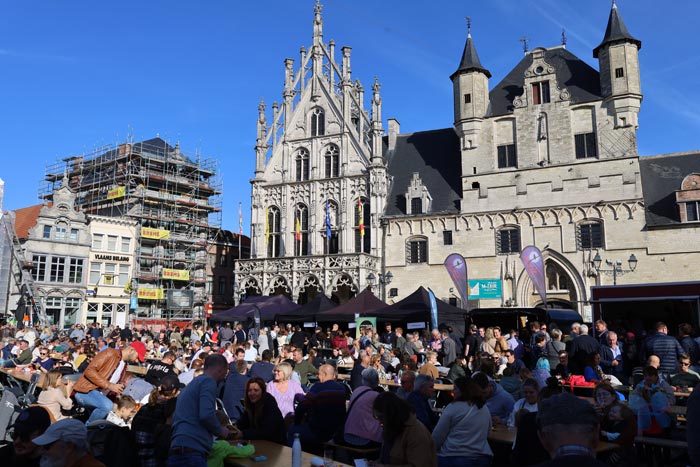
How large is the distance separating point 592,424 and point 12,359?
1636 centimetres

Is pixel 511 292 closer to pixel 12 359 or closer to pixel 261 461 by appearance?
pixel 12 359

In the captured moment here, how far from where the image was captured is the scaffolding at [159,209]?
41281mm

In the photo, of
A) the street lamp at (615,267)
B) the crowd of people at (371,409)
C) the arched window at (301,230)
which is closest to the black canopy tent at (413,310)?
the crowd of people at (371,409)

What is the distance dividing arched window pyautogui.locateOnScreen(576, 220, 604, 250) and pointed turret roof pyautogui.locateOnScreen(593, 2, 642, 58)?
9069 millimetres

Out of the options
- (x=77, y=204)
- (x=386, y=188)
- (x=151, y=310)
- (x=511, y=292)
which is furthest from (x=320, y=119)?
(x=77, y=204)

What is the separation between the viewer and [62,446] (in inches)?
154

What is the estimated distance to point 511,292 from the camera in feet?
94.1

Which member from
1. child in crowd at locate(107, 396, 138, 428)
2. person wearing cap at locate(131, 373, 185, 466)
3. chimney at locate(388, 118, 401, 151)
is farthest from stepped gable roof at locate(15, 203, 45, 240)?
person wearing cap at locate(131, 373, 185, 466)

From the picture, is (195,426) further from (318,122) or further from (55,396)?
(318,122)

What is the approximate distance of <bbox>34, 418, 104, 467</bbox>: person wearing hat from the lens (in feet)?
12.8

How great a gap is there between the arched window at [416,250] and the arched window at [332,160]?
6.25 metres

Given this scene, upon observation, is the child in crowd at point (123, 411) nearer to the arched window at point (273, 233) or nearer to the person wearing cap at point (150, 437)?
the person wearing cap at point (150, 437)

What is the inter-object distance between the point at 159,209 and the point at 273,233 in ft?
43.2

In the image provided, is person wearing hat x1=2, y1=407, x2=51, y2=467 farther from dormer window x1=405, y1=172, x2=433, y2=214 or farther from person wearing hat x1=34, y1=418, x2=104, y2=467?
dormer window x1=405, y1=172, x2=433, y2=214
